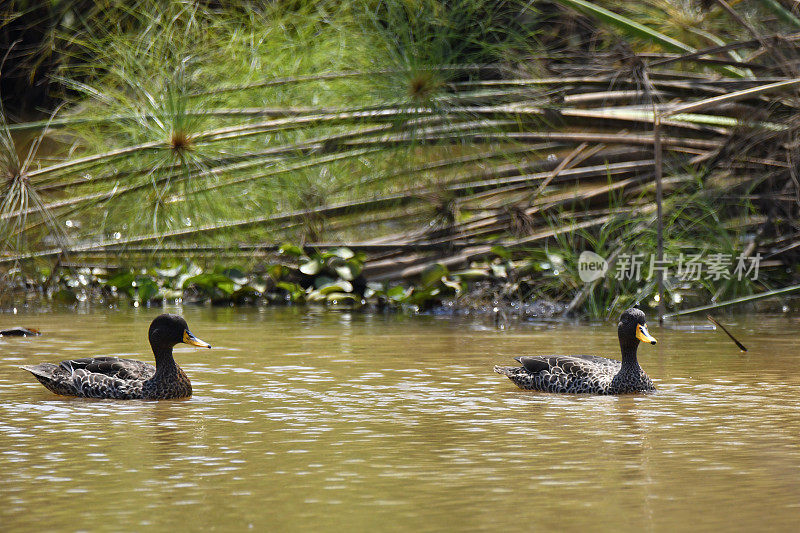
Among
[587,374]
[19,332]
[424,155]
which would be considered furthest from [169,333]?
[424,155]

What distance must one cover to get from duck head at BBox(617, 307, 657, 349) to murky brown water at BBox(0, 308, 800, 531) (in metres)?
0.33

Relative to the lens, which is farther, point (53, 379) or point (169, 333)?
point (169, 333)

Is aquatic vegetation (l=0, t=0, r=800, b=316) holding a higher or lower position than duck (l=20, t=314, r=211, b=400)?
higher

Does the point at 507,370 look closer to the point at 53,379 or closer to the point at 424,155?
the point at 53,379

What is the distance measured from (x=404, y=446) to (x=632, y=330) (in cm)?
227

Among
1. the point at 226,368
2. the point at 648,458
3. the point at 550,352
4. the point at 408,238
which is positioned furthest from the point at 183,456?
the point at 408,238

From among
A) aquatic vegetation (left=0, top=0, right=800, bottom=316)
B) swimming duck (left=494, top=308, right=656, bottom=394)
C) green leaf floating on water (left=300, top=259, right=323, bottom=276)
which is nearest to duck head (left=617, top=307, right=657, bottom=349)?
swimming duck (left=494, top=308, right=656, bottom=394)

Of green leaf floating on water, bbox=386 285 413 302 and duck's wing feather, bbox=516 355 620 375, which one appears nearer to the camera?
duck's wing feather, bbox=516 355 620 375

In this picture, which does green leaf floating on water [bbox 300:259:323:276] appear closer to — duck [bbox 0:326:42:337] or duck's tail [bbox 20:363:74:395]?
duck [bbox 0:326:42:337]

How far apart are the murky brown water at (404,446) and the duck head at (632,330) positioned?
0.33 meters

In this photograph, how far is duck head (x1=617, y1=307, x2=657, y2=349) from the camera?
25.1 ft

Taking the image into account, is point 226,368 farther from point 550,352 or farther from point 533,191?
point 533,191

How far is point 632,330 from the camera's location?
25.4 ft

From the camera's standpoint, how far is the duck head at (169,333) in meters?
7.74
